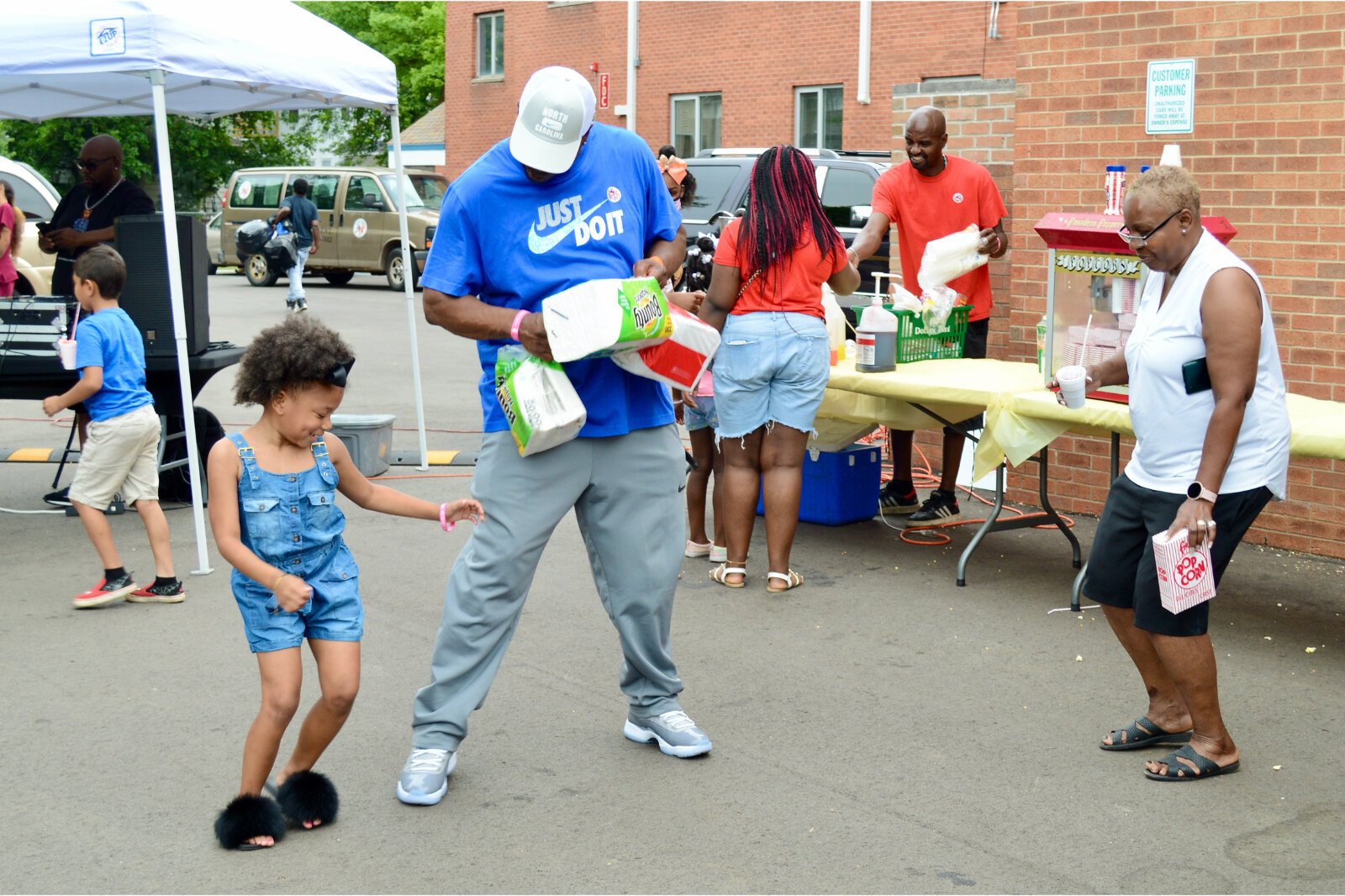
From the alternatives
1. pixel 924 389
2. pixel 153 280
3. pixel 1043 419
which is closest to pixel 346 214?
pixel 153 280

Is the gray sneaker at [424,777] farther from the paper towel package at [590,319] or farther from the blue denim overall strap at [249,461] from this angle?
the paper towel package at [590,319]

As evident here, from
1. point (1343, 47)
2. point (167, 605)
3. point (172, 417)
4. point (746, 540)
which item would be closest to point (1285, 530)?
point (1343, 47)

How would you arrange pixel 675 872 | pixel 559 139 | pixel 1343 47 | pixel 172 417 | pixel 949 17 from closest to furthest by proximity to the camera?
pixel 675 872 → pixel 559 139 → pixel 1343 47 → pixel 172 417 → pixel 949 17

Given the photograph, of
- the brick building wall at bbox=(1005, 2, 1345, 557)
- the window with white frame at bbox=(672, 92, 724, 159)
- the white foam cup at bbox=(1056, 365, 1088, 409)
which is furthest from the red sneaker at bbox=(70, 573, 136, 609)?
the window with white frame at bbox=(672, 92, 724, 159)

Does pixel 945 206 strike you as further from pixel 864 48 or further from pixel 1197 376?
pixel 864 48

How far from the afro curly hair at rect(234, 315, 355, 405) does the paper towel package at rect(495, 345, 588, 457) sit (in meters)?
0.48

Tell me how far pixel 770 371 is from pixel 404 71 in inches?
1686

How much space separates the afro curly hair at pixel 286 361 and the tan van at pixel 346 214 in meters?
20.3

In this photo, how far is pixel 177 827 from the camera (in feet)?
13.1

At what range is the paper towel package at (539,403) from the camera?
13.1ft

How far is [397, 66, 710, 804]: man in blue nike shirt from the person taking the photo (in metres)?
4.04

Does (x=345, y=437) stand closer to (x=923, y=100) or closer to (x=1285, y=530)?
(x=923, y=100)

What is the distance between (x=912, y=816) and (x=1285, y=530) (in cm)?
395

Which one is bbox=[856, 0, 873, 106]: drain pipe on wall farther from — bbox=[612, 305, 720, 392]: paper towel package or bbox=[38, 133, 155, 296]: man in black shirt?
bbox=[612, 305, 720, 392]: paper towel package
